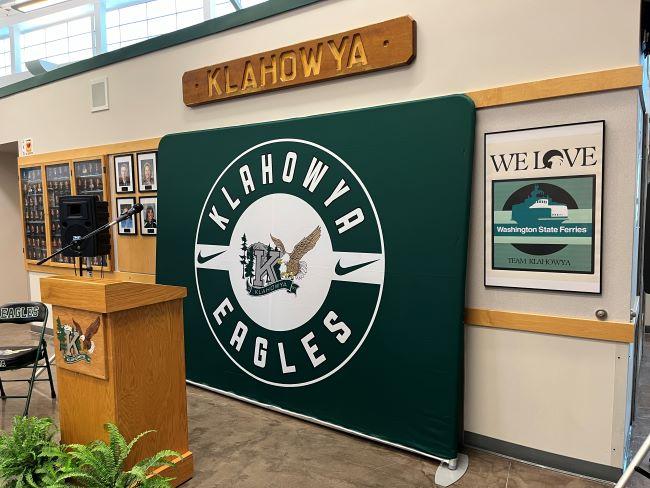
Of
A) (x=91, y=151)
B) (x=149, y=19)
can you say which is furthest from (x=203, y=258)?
(x=149, y=19)

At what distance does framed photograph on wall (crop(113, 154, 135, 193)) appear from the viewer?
184 inches

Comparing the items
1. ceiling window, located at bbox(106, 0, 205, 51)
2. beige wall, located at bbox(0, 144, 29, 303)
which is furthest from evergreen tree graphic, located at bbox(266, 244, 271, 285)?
beige wall, located at bbox(0, 144, 29, 303)

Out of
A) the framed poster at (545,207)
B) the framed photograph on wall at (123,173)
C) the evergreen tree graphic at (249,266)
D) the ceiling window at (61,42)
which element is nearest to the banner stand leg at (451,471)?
the framed poster at (545,207)

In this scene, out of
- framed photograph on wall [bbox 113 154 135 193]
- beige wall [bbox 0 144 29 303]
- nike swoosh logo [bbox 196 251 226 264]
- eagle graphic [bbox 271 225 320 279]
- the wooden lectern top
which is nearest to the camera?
the wooden lectern top

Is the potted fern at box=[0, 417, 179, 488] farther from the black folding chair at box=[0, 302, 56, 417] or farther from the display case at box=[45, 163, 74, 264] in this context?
the display case at box=[45, 163, 74, 264]

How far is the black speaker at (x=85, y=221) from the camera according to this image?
4508mm

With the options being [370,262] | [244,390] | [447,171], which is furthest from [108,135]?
[447,171]

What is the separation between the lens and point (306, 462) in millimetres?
2811

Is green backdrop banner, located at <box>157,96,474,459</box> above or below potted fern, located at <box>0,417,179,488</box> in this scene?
above

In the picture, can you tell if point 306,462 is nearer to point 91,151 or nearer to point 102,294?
point 102,294

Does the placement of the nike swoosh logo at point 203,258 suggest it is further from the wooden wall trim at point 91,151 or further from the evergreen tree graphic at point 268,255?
the wooden wall trim at point 91,151

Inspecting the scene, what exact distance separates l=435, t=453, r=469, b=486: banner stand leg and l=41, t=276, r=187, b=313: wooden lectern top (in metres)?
1.76

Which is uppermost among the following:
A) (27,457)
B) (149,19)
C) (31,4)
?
(149,19)

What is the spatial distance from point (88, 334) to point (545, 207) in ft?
8.14
